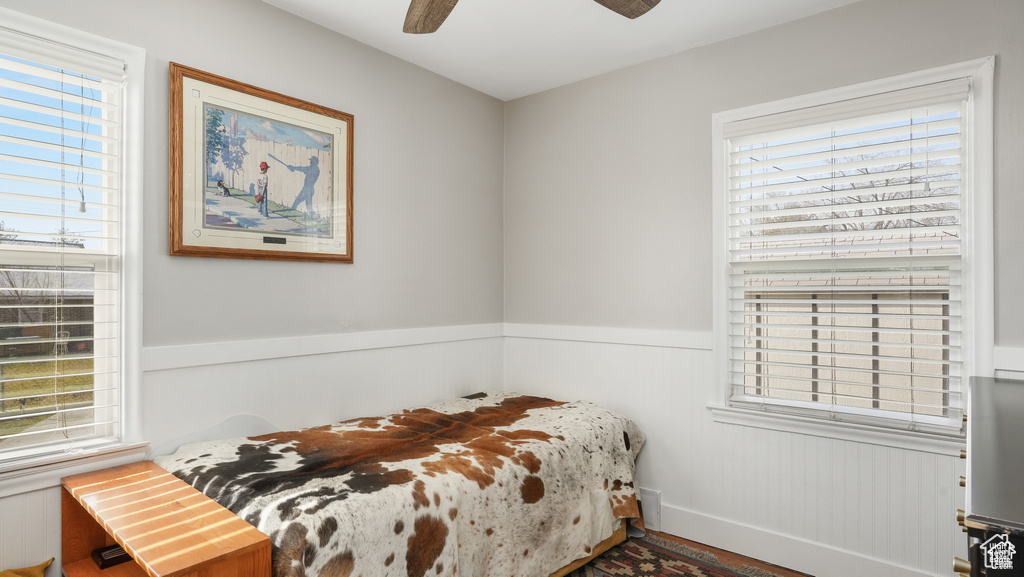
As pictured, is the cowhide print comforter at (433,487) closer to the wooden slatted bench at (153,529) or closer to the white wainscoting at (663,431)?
the wooden slatted bench at (153,529)

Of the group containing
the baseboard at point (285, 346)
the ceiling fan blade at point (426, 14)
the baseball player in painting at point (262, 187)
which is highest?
the ceiling fan blade at point (426, 14)

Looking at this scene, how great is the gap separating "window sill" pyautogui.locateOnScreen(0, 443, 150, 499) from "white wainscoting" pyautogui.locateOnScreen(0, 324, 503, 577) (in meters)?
0.02

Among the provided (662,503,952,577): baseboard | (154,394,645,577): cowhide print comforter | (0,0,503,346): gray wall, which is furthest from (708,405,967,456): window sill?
(0,0,503,346): gray wall

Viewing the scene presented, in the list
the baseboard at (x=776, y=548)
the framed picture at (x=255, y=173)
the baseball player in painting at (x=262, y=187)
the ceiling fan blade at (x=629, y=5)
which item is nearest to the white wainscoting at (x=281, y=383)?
the framed picture at (x=255, y=173)

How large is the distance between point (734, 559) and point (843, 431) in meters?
0.80

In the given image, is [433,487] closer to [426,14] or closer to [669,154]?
[426,14]

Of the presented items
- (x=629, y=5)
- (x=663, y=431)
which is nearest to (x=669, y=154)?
(x=629, y=5)

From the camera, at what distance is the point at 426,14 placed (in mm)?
1771

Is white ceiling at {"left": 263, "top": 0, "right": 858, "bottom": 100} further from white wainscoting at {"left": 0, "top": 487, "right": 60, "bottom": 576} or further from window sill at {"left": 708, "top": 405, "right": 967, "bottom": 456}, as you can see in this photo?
white wainscoting at {"left": 0, "top": 487, "right": 60, "bottom": 576}

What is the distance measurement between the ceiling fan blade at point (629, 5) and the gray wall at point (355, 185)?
150cm

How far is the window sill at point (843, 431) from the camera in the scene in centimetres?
219

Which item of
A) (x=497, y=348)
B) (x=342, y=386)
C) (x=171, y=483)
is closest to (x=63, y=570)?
(x=171, y=483)

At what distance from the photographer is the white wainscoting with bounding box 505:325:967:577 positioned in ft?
7.37

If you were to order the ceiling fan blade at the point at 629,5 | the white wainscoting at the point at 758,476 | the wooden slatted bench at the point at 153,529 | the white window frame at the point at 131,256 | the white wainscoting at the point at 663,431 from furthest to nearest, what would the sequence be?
the white wainscoting at the point at 758,476, the white wainscoting at the point at 663,431, the white window frame at the point at 131,256, the ceiling fan blade at the point at 629,5, the wooden slatted bench at the point at 153,529
